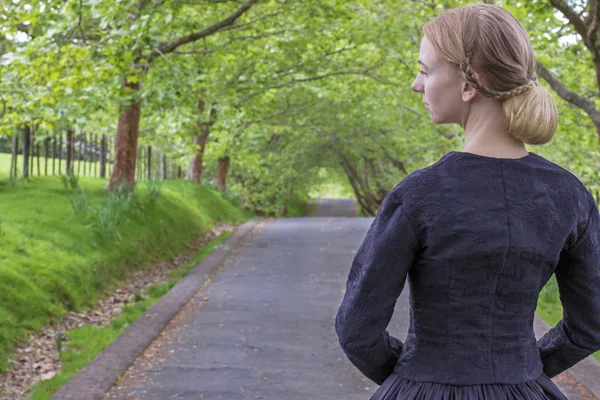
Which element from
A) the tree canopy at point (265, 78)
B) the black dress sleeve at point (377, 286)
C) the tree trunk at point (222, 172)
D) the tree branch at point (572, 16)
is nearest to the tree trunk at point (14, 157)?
the tree canopy at point (265, 78)

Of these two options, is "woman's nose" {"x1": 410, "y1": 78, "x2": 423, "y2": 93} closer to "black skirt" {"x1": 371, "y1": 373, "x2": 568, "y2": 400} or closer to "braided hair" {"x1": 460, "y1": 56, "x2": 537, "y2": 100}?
"braided hair" {"x1": 460, "y1": 56, "x2": 537, "y2": 100}

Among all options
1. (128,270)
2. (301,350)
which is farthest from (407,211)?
(128,270)

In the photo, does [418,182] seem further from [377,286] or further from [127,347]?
[127,347]

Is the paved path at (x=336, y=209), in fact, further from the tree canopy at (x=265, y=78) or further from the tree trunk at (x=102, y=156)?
the tree trunk at (x=102, y=156)

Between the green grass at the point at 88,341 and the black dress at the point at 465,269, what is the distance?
13.7 feet

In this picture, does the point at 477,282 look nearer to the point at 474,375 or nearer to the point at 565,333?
the point at 474,375

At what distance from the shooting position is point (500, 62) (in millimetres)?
1822

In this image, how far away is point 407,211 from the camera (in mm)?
1845

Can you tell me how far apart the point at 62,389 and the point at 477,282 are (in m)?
4.36

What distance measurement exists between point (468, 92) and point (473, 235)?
12.9 inches

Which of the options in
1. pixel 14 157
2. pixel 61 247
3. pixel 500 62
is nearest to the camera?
pixel 500 62

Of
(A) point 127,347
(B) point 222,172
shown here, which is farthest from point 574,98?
(B) point 222,172

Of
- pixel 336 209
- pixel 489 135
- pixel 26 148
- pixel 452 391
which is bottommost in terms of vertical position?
pixel 336 209

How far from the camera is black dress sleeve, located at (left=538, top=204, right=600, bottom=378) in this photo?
2.04 m
